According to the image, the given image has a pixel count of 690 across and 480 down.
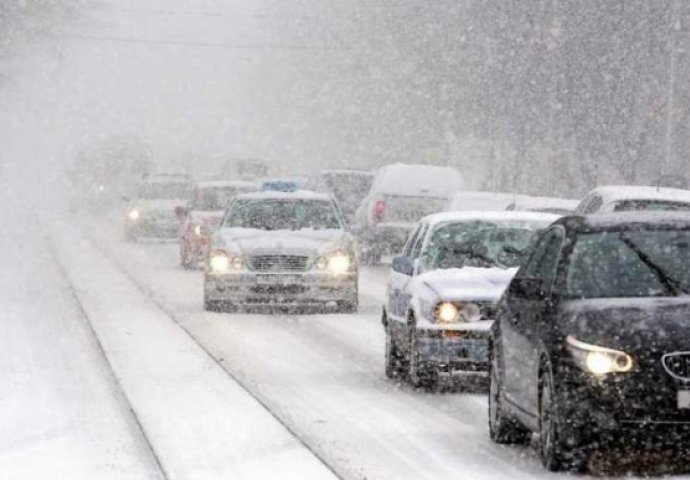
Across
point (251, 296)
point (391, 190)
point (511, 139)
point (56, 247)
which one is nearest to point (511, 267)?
point (251, 296)

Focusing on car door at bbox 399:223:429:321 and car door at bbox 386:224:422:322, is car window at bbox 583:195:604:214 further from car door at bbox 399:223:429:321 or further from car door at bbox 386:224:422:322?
car door at bbox 399:223:429:321

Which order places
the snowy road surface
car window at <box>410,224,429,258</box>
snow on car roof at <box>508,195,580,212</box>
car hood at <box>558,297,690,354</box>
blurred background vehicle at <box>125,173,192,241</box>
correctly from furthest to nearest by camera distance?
blurred background vehicle at <box>125,173,192,241</box>
snow on car roof at <box>508,195,580,212</box>
car window at <box>410,224,429,258</box>
the snowy road surface
car hood at <box>558,297,690,354</box>

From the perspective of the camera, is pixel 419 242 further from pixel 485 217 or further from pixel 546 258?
pixel 546 258

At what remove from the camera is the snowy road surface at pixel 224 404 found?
10.8 metres

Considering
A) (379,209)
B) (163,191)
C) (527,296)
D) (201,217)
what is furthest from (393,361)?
(163,191)

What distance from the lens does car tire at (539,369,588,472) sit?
392 inches

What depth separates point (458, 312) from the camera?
14.1 m

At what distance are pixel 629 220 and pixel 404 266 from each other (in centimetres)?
430

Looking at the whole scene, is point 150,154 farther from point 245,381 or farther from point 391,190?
point 245,381

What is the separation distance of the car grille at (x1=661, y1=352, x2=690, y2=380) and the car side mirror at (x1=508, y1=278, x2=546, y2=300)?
1163 millimetres

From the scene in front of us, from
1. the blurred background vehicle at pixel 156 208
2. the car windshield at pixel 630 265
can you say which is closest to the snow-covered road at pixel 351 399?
the car windshield at pixel 630 265

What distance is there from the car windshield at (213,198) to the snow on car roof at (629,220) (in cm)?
2378

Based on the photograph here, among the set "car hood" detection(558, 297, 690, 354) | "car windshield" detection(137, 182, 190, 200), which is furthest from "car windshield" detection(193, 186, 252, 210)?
"car hood" detection(558, 297, 690, 354)

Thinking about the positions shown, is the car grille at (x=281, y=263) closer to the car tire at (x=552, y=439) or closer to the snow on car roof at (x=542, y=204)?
the snow on car roof at (x=542, y=204)
